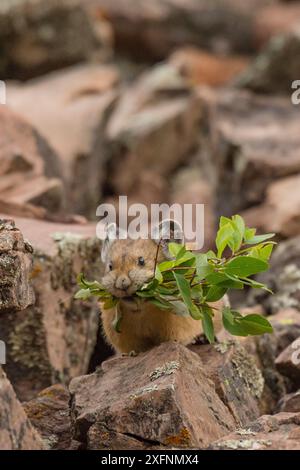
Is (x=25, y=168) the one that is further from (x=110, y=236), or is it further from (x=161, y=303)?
(x=161, y=303)

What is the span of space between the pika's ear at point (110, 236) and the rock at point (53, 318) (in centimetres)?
102

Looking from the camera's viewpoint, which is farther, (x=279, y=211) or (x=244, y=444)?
(x=279, y=211)

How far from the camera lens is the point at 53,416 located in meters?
7.90

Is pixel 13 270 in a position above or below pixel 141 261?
below

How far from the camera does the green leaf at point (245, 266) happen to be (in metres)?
7.50

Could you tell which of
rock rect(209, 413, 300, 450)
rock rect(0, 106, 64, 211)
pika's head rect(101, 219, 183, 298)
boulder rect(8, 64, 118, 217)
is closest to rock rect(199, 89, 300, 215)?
boulder rect(8, 64, 118, 217)

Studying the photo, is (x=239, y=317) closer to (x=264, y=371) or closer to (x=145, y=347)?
(x=145, y=347)

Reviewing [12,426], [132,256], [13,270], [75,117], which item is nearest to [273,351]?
[132,256]

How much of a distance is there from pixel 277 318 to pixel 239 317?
3194mm

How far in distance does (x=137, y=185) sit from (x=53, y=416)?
11.2 meters

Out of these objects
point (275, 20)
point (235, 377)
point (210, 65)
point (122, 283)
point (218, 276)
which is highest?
point (275, 20)

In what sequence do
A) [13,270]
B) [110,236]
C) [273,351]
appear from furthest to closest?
[273,351] → [110,236] → [13,270]
